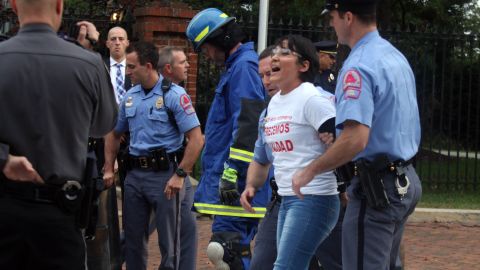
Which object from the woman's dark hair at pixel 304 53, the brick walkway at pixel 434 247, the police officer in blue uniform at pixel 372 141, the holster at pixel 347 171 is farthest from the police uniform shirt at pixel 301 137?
the brick walkway at pixel 434 247

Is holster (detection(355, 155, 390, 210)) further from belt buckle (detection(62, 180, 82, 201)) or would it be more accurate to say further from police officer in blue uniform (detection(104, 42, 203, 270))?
police officer in blue uniform (detection(104, 42, 203, 270))

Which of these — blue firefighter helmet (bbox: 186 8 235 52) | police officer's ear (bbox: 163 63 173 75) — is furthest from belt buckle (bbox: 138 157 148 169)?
police officer's ear (bbox: 163 63 173 75)

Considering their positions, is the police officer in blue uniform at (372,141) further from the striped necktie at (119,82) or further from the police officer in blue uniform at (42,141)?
the striped necktie at (119,82)

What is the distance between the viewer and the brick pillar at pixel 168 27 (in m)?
13.4

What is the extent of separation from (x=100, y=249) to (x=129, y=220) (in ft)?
1.19

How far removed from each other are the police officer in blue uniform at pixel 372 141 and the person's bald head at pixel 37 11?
144 cm

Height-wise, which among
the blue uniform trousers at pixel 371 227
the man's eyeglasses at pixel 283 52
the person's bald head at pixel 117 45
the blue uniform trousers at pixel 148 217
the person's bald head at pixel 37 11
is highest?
the person's bald head at pixel 37 11

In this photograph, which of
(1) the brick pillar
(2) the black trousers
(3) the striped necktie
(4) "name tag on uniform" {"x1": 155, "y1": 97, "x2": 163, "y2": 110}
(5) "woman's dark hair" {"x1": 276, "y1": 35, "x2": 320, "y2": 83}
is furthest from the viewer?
(1) the brick pillar

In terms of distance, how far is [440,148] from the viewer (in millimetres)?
14891

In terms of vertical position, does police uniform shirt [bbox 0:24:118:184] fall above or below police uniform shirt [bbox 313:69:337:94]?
above

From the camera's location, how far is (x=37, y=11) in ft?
14.8

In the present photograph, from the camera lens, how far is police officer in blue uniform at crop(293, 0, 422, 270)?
195 inches

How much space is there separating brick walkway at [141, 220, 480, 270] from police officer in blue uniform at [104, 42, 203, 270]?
1.68 metres

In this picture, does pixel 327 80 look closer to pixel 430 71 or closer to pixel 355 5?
pixel 355 5
